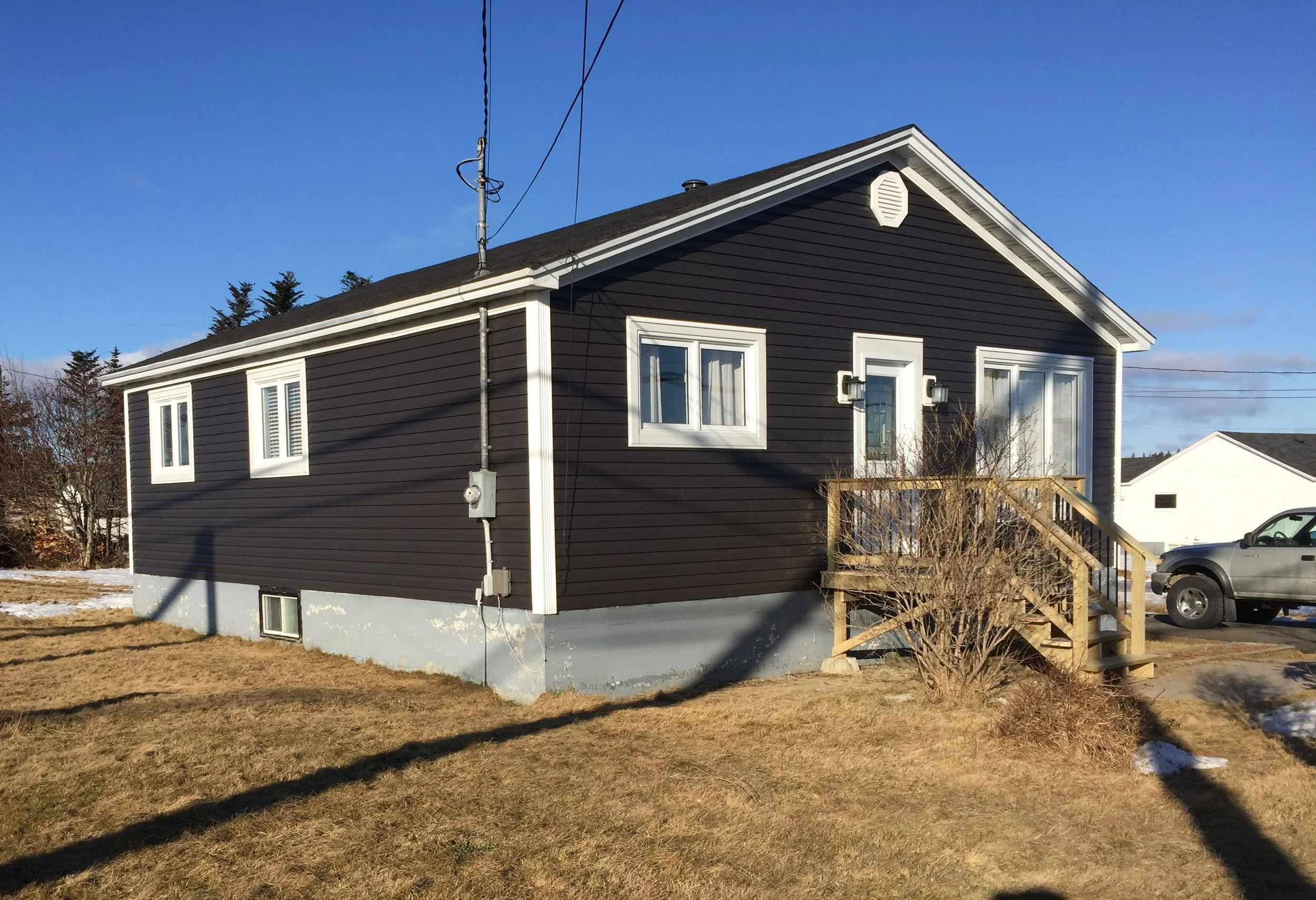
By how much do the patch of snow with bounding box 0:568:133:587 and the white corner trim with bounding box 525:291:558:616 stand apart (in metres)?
14.8

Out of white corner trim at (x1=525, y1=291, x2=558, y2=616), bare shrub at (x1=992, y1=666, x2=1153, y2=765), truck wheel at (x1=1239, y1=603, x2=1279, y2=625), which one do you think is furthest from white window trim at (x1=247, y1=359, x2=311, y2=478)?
truck wheel at (x1=1239, y1=603, x2=1279, y2=625)

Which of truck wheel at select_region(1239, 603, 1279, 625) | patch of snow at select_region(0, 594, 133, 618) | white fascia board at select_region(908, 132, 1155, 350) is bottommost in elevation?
truck wheel at select_region(1239, 603, 1279, 625)

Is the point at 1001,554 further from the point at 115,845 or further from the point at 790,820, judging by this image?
the point at 115,845

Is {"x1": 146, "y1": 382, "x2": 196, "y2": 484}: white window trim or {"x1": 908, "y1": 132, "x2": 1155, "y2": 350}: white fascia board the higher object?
{"x1": 908, "y1": 132, "x2": 1155, "y2": 350}: white fascia board

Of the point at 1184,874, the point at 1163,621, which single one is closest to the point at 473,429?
the point at 1184,874

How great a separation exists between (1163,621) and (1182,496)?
30.2m

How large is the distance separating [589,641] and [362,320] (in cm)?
403

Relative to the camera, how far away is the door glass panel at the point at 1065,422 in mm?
13766

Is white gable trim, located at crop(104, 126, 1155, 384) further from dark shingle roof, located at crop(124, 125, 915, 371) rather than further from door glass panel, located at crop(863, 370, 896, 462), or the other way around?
door glass panel, located at crop(863, 370, 896, 462)

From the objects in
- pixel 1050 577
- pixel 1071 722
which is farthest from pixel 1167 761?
pixel 1050 577

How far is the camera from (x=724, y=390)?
10945 mm

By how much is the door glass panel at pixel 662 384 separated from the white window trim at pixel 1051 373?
3.99m

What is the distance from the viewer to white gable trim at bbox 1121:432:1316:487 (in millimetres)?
39844

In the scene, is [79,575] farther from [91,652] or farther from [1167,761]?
[1167,761]
